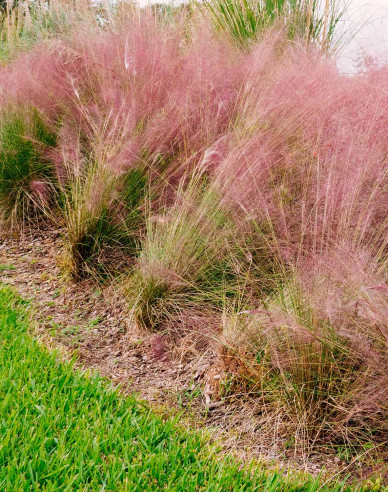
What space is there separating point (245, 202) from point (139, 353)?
97 centimetres

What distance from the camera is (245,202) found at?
2703 millimetres

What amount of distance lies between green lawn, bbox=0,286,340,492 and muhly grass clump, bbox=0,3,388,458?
372mm

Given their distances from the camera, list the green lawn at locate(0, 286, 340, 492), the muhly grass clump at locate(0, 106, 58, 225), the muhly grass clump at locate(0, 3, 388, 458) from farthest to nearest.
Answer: the muhly grass clump at locate(0, 106, 58, 225) < the muhly grass clump at locate(0, 3, 388, 458) < the green lawn at locate(0, 286, 340, 492)

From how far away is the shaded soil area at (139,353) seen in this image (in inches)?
77.5

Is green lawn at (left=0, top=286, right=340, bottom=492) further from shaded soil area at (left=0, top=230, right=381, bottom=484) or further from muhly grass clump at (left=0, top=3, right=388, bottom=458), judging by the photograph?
muhly grass clump at (left=0, top=3, right=388, bottom=458)

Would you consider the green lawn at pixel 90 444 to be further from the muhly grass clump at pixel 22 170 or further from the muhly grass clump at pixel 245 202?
the muhly grass clump at pixel 22 170

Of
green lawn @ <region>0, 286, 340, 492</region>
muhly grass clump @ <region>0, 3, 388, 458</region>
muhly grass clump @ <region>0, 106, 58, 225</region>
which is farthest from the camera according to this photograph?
muhly grass clump @ <region>0, 106, 58, 225</region>

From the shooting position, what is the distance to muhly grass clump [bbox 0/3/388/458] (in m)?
1.95

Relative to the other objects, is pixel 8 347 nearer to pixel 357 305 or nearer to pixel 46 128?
pixel 357 305

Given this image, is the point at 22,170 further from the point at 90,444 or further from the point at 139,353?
the point at 90,444

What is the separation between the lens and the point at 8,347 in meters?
2.27

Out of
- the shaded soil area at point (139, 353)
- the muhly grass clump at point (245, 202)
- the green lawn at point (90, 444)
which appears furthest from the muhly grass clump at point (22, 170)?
the green lawn at point (90, 444)

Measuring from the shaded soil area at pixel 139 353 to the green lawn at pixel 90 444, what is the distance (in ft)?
0.48

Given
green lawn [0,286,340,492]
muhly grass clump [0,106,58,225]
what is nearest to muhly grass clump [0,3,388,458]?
muhly grass clump [0,106,58,225]
